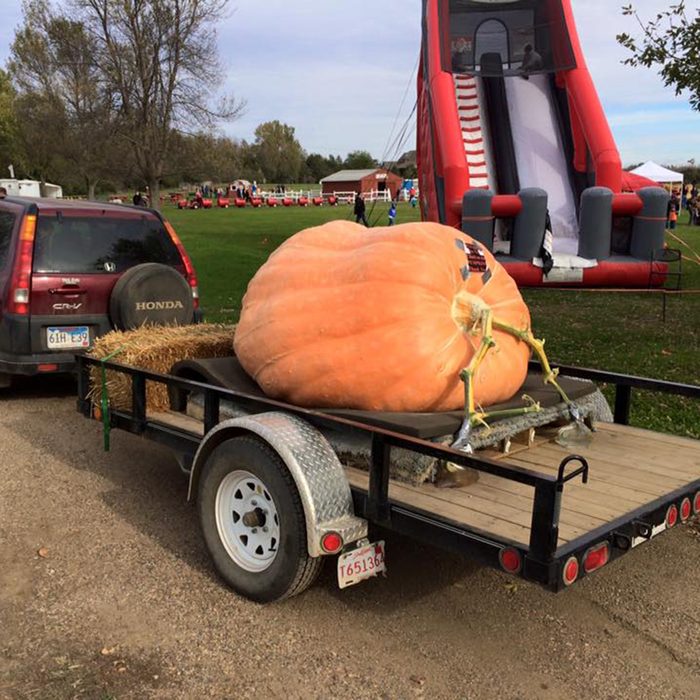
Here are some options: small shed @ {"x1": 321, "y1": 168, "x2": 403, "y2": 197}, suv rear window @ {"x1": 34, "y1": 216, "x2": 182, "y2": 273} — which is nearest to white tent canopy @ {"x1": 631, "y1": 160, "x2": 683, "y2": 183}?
suv rear window @ {"x1": 34, "y1": 216, "x2": 182, "y2": 273}

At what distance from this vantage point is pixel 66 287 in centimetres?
653

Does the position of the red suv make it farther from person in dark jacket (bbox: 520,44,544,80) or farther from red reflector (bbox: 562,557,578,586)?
person in dark jacket (bbox: 520,44,544,80)

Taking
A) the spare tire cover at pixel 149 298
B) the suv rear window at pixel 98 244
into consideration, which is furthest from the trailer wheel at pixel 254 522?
the suv rear window at pixel 98 244

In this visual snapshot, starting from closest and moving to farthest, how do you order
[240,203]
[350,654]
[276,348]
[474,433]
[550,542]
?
[550,542]
[350,654]
[474,433]
[276,348]
[240,203]

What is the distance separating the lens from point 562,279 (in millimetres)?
14266

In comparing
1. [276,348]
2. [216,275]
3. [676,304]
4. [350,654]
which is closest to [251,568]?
[350,654]

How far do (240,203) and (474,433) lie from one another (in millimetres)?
67108

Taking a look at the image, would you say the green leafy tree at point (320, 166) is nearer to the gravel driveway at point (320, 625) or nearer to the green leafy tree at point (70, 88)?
the green leafy tree at point (70, 88)

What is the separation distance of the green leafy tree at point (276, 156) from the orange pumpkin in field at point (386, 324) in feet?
418

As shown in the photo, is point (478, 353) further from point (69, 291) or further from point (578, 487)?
point (69, 291)

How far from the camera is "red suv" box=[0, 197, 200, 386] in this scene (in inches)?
250

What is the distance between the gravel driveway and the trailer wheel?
0.52 feet

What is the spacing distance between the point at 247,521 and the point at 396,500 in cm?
79

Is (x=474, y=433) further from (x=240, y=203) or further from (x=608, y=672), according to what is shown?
(x=240, y=203)
